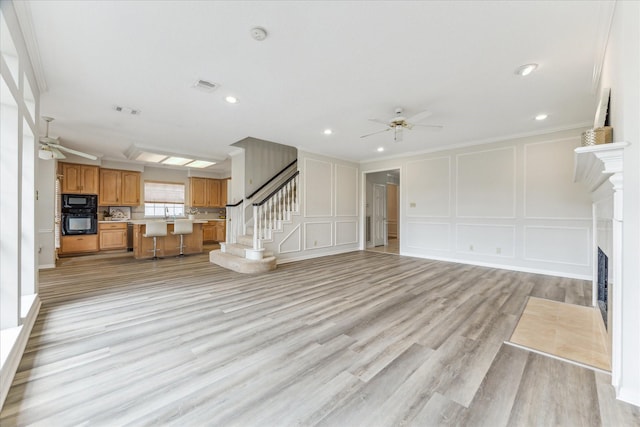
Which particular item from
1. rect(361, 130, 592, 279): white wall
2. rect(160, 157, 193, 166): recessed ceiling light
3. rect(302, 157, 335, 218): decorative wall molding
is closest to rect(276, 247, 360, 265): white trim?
rect(302, 157, 335, 218): decorative wall molding

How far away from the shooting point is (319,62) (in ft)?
8.53

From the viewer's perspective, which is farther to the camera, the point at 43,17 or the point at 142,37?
the point at 142,37

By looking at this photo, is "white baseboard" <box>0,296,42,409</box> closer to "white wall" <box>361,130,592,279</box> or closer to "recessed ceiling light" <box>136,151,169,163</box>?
"recessed ceiling light" <box>136,151,169,163</box>

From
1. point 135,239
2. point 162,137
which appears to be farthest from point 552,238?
point 135,239

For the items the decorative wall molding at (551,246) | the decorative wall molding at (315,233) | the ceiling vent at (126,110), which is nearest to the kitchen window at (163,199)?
the ceiling vent at (126,110)

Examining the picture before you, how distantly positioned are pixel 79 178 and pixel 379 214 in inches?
332

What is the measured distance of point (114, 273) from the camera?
184 inches

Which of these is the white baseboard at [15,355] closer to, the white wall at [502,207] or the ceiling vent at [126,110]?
the ceiling vent at [126,110]

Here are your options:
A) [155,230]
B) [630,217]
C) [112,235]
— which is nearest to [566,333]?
[630,217]

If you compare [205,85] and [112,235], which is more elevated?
[205,85]

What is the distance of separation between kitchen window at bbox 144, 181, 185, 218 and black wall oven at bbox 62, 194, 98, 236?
1401mm

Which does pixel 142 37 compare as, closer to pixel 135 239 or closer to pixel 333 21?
pixel 333 21

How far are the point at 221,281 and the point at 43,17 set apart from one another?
342 cm

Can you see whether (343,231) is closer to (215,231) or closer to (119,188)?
(215,231)
